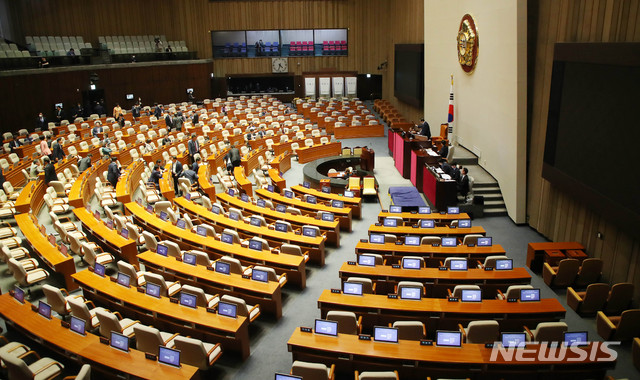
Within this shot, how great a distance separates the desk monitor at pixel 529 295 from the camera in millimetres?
6898

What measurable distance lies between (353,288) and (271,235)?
3.21 meters

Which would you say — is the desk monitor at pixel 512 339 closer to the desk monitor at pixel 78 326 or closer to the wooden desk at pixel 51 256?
the desk monitor at pixel 78 326

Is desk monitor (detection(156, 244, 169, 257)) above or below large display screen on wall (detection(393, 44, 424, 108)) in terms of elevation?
below

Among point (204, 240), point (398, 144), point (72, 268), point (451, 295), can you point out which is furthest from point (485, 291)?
point (398, 144)

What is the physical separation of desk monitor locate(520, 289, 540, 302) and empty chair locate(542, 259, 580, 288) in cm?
221

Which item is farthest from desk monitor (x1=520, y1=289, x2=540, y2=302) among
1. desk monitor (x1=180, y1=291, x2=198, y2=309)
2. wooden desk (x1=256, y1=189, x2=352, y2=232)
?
wooden desk (x1=256, y1=189, x2=352, y2=232)

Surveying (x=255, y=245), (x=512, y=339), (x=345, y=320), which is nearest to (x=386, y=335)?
(x=345, y=320)

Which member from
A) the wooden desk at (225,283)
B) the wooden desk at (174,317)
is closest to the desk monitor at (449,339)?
the wooden desk at (174,317)

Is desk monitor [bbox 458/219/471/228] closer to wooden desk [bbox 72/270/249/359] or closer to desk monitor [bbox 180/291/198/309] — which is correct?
wooden desk [bbox 72/270/249/359]

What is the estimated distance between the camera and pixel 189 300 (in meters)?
6.94

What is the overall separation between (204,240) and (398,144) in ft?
30.6

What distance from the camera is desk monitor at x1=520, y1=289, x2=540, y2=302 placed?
690 centimetres

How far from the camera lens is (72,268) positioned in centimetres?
845

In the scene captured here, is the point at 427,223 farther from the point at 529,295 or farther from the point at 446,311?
the point at 446,311
